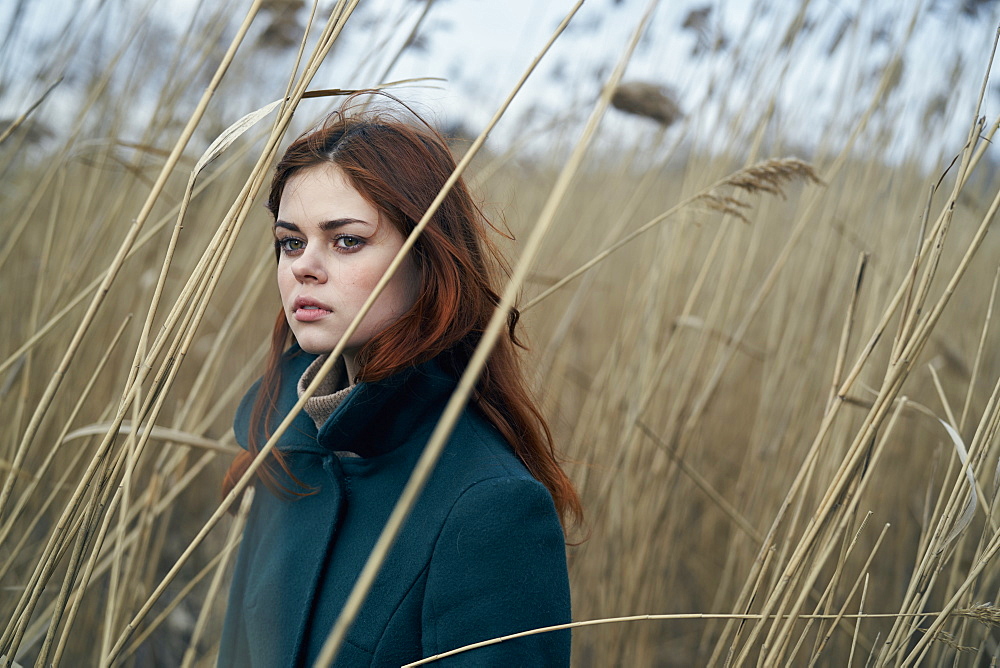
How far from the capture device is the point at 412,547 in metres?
0.62

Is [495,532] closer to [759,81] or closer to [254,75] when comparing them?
[759,81]

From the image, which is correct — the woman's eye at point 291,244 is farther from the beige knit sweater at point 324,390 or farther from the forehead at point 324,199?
the beige knit sweater at point 324,390

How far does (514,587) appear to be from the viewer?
591 millimetres

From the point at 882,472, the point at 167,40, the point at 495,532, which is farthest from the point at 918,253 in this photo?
the point at 167,40

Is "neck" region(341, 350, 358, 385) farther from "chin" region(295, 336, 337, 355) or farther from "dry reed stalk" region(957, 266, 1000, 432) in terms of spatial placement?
"dry reed stalk" region(957, 266, 1000, 432)

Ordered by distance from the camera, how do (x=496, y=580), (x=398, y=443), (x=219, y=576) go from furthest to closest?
(x=219, y=576) < (x=398, y=443) < (x=496, y=580)

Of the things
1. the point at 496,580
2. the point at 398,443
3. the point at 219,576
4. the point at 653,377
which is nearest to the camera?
the point at 496,580

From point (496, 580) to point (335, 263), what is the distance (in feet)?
1.07

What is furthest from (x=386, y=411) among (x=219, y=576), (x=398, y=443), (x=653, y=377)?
(x=653, y=377)

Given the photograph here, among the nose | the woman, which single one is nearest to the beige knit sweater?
the woman

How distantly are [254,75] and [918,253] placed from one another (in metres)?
1.62

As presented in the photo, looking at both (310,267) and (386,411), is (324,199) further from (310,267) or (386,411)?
(386,411)

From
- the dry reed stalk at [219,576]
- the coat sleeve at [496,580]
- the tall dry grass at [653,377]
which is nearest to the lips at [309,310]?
the tall dry grass at [653,377]

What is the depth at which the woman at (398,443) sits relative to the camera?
0.60m
